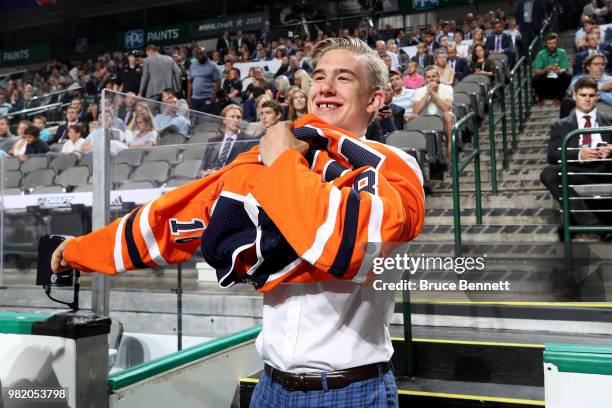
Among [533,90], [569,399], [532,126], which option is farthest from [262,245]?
[533,90]

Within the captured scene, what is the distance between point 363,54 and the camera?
1.41m

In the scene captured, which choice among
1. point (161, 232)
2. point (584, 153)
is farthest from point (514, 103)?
point (161, 232)

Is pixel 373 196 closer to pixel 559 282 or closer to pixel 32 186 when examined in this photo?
pixel 559 282

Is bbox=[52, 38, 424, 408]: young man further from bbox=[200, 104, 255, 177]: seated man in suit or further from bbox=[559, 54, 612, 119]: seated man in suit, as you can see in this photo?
bbox=[559, 54, 612, 119]: seated man in suit

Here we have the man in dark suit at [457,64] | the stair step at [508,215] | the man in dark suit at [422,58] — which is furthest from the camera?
the man in dark suit at [422,58]

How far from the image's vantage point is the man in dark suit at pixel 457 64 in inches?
363

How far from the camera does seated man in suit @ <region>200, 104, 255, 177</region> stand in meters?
3.56

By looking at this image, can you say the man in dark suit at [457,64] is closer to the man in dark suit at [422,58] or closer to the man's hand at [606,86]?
the man in dark suit at [422,58]

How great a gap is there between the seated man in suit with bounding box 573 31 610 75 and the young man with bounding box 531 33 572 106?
0.44ft

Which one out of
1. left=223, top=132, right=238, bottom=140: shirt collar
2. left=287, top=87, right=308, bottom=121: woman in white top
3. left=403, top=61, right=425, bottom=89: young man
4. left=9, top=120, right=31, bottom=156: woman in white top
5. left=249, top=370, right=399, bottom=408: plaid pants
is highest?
left=403, top=61, right=425, bottom=89: young man

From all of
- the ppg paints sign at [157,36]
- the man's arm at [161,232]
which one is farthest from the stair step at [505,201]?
the ppg paints sign at [157,36]

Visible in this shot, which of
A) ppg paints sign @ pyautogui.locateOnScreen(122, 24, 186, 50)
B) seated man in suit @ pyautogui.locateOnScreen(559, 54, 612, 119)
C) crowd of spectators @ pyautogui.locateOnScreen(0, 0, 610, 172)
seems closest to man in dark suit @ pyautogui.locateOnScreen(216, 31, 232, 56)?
crowd of spectators @ pyautogui.locateOnScreen(0, 0, 610, 172)

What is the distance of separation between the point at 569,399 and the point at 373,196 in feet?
2.27

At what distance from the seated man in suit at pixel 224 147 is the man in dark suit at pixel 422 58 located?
22.4ft
